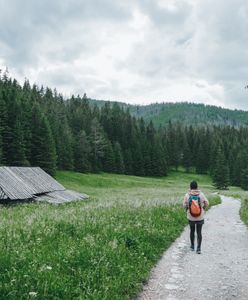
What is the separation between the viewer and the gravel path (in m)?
8.42

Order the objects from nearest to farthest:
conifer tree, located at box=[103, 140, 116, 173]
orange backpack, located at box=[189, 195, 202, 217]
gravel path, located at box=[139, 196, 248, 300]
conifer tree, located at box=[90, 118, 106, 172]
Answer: gravel path, located at box=[139, 196, 248, 300] < orange backpack, located at box=[189, 195, 202, 217] < conifer tree, located at box=[90, 118, 106, 172] < conifer tree, located at box=[103, 140, 116, 173]

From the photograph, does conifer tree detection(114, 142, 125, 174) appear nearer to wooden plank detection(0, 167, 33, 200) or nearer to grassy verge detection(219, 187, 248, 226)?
grassy verge detection(219, 187, 248, 226)

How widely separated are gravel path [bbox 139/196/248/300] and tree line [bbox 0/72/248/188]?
64.7m

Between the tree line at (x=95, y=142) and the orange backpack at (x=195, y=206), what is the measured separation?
64.5 m

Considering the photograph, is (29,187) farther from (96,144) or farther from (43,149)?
(96,144)

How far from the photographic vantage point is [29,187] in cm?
4019

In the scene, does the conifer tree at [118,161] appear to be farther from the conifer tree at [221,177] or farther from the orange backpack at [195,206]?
the orange backpack at [195,206]

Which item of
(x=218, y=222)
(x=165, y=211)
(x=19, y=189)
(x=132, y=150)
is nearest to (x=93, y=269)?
(x=165, y=211)

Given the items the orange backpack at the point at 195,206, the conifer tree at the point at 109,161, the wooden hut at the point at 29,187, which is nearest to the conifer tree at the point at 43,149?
the wooden hut at the point at 29,187

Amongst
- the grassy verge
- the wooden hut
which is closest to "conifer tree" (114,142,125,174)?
the grassy verge

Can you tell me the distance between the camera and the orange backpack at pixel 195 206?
45.5ft

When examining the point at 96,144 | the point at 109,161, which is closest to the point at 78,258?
the point at 109,161

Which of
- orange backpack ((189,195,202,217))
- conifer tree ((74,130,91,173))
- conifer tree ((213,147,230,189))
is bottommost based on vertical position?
conifer tree ((213,147,230,189))

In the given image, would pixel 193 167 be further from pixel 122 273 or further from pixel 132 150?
pixel 122 273
